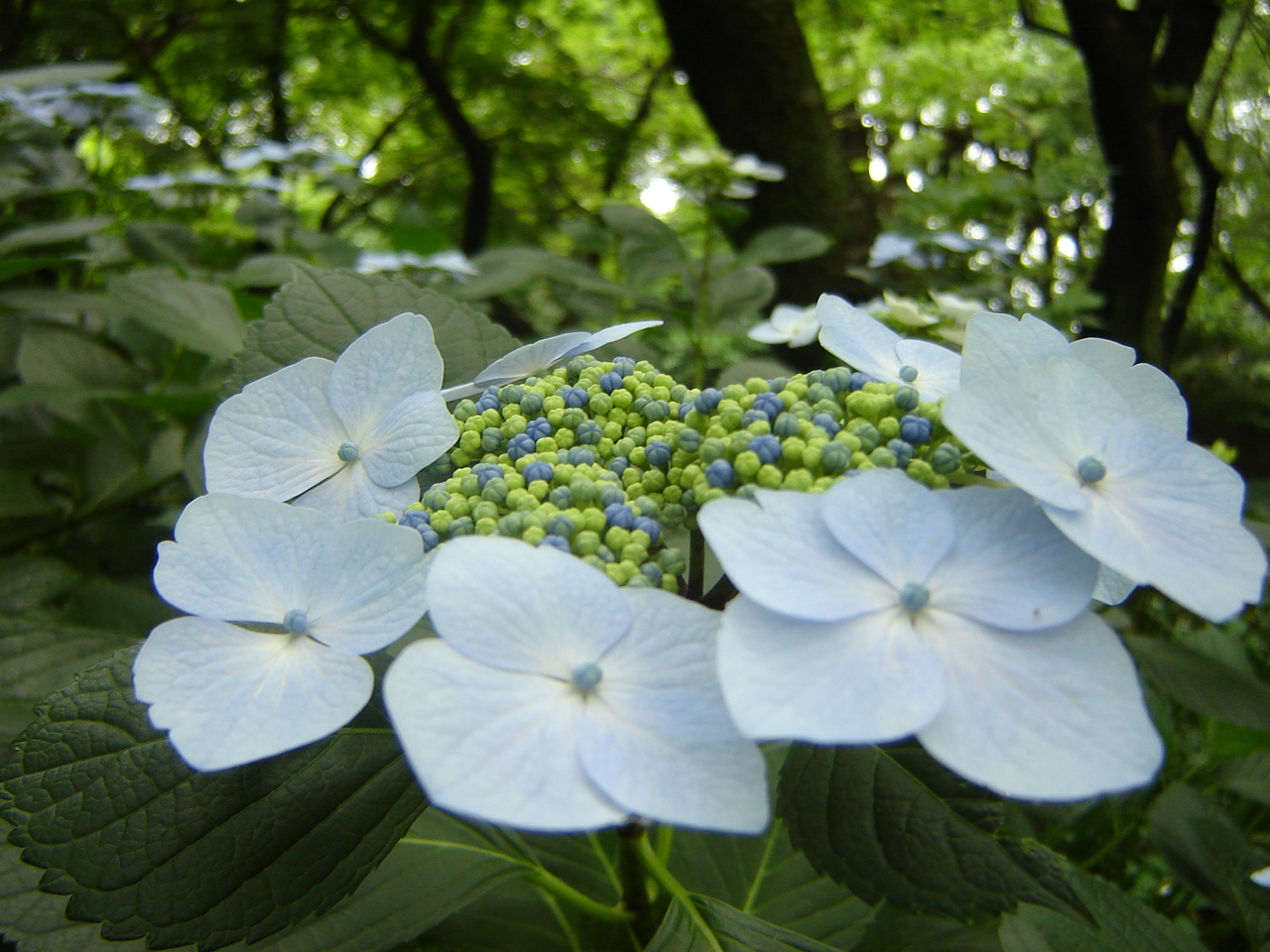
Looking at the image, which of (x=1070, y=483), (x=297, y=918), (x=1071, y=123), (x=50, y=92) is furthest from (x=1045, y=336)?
(x=1071, y=123)

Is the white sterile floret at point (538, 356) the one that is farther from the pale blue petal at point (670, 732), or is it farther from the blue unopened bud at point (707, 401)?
the pale blue petal at point (670, 732)

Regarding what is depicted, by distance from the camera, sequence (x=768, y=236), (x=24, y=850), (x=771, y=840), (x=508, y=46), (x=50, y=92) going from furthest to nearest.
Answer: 1. (x=508, y=46)
2. (x=50, y=92)
3. (x=768, y=236)
4. (x=771, y=840)
5. (x=24, y=850)

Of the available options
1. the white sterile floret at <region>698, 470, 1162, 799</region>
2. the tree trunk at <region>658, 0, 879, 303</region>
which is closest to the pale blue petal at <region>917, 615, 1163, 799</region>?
the white sterile floret at <region>698, 470, 1162, 799</region>

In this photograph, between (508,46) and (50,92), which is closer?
(50,92)

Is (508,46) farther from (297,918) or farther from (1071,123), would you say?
(297,918)

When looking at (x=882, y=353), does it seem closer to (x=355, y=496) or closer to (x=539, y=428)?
(x=539, y=428)

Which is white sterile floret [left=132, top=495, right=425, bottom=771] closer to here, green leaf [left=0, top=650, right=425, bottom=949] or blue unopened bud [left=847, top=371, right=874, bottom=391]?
green leaf [left=0, top=650, right=425, bottom=949]

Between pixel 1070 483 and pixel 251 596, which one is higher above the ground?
A: pixel 1070 483
